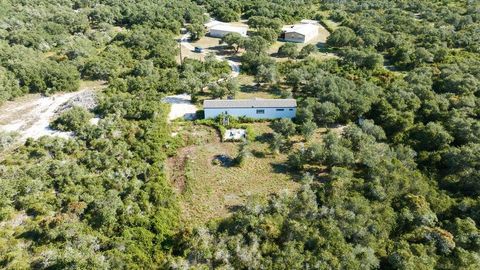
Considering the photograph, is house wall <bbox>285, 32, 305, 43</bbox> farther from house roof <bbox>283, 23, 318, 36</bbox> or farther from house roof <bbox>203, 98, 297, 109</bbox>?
house roof <bbox>203, 98, 297, 109</bbox>

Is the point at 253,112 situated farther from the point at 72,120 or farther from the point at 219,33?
the point at 219,33

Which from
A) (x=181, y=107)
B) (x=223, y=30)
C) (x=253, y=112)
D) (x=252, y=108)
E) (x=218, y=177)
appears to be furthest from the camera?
(x=223, y=30)

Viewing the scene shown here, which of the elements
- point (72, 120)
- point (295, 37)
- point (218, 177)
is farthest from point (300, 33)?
point (72, 120)

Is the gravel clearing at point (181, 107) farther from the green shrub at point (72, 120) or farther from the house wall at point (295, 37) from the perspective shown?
the house wall at point (295, 37)

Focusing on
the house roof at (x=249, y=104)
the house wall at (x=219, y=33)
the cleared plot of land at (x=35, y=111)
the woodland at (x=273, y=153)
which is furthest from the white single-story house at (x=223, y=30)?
the house roof at (x=249, y=104)

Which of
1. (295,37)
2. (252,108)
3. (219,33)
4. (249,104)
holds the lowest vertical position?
(252,108)

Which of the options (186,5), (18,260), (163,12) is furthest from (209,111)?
(186,5)

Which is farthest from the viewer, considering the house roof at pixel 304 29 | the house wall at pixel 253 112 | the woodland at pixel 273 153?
the house roof at pixel 304 29

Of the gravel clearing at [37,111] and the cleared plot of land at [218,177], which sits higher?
the gravel clearing at [37,111]
